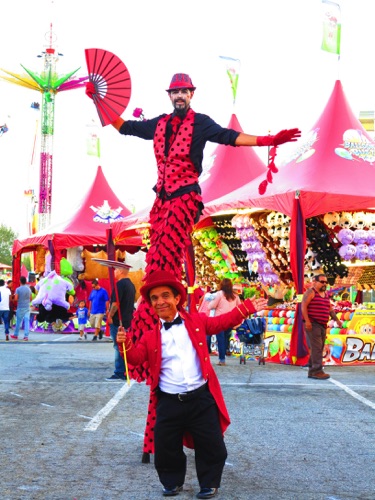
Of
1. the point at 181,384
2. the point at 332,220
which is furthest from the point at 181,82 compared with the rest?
the point at 332,220

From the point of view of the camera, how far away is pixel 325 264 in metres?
16.0

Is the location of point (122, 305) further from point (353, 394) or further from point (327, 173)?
point (327, 173)

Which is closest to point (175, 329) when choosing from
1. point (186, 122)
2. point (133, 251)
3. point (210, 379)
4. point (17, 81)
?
point (210, 379)

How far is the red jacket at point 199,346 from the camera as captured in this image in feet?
15.9

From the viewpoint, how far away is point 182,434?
484 cm

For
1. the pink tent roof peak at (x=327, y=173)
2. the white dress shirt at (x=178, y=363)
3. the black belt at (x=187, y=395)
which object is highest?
the pink tent roof peak at (x=327, y=173)

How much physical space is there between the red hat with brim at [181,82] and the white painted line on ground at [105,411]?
9.47ft

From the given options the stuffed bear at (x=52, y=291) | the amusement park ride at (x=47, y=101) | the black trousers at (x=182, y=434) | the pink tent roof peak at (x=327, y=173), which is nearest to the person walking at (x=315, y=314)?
the pink tent roof peak at (x=327, y=173)

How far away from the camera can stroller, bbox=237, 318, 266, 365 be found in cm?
1531

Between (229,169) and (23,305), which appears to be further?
(23,305)

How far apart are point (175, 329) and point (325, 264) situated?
11.4m

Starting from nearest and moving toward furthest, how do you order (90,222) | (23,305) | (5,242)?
(23,305) → (90,222) → (5,242)

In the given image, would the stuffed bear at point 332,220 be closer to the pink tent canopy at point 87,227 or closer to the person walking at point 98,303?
the person walking at point 98,303

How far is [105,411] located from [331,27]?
1147 centimetres
